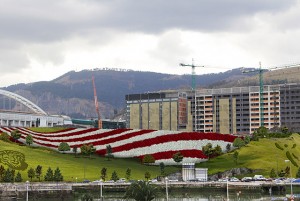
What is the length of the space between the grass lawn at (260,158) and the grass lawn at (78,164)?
9.69m

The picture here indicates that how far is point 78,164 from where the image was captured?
458 ft

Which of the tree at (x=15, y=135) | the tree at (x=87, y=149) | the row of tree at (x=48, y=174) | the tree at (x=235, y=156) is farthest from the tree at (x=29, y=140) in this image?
the tree at (x=235, y=156)

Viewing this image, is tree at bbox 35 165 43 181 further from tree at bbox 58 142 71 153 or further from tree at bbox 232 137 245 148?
tree at bbox 232 137 245 148

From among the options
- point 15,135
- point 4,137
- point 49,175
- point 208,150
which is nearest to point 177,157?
point 208,150

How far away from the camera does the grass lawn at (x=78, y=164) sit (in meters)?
132

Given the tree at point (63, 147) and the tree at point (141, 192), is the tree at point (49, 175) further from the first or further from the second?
the tree at point (141, 192)

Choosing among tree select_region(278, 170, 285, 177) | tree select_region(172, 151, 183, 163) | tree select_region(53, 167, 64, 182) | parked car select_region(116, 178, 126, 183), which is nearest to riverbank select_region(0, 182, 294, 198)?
tree select_region(53, 167, 64, 182)

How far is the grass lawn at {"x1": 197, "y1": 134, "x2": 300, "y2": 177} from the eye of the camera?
142 metres

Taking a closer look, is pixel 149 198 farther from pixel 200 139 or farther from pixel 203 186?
pixel 200 139

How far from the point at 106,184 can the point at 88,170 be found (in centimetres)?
1660

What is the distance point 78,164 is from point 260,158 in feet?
135

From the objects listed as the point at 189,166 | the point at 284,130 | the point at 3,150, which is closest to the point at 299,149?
the point at 284,130

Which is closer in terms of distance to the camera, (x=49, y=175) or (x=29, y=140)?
(x=49, y=175)

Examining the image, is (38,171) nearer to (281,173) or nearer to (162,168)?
(162,168)
